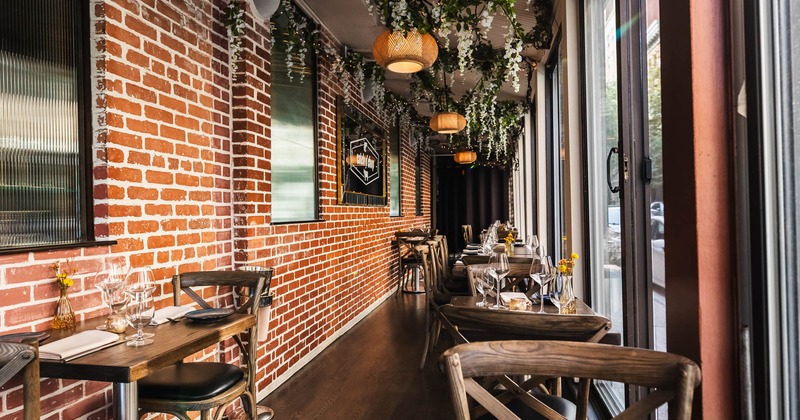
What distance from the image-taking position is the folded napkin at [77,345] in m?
1.36

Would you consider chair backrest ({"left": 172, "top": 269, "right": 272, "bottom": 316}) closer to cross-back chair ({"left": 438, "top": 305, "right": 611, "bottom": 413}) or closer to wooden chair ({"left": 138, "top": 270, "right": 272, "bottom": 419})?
wooden chair ({"left": 138, "top": 270, "right": 272, "bottom": 419})

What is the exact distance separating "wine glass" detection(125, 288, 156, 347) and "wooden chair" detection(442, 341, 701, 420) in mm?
1143

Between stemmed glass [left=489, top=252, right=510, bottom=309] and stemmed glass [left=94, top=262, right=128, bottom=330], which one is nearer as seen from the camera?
stemmed glass [left=94, top=262, right=128, bottom=330]

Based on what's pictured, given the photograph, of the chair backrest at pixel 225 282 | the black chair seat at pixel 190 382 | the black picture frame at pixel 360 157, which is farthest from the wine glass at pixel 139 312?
the black picture frame at pixel 360 157

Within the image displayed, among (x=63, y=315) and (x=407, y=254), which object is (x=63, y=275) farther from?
(x=407, y=254)

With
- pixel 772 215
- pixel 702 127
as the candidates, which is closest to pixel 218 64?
pixel 702 127

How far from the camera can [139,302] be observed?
64.1 inches

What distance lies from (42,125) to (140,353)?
986 mm

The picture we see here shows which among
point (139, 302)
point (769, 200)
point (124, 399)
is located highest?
point (769, 200)

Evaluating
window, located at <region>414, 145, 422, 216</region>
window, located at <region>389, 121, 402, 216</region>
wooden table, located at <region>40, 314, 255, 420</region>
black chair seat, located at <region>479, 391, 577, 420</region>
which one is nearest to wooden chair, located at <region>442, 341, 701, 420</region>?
black chair seat, located at <region>479, 391, 577, 420</region>

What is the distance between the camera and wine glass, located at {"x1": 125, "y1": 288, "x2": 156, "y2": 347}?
5.20 ft

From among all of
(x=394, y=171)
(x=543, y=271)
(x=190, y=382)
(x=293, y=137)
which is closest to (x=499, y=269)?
(x=543, y=271)

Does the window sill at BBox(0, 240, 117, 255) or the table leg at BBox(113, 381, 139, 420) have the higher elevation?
the window sill at BBox(0, 240, 117, 255)

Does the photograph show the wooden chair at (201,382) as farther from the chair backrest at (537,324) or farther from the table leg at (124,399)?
the chair backrest at (537,324)
